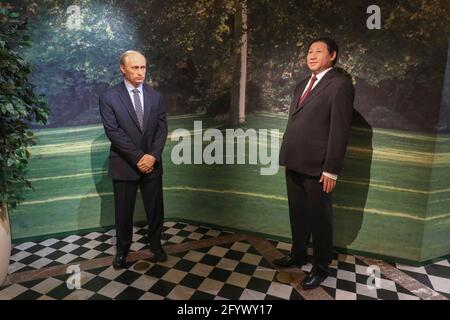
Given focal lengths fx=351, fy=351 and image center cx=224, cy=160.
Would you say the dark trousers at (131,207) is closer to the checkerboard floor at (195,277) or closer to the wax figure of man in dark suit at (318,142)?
the checkerboard floor at (195,277)

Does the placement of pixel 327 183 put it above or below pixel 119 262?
above

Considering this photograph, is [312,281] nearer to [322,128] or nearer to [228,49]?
[322,128]

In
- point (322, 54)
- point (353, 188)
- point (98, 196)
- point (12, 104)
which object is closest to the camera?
point (12, 104)

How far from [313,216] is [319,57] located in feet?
4.12

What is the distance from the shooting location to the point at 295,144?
110 inches

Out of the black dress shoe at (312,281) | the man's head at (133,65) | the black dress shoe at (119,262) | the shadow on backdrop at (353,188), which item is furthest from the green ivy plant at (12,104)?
the shadow on backdrop at (353,188)

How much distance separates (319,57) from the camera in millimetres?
2689

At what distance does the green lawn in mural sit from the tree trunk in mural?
180 mm

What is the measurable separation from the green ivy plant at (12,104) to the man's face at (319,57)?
7.08 feet

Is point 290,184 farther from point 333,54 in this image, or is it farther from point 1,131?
point 1,131

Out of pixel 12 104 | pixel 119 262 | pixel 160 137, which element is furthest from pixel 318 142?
pixel 12 104

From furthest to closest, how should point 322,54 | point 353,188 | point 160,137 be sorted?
point 353,188, point 160,137, point 322,54

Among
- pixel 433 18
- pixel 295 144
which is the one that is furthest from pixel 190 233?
pixel 433 18

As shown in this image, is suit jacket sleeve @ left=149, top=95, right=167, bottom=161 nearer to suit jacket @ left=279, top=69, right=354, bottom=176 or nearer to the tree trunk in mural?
the tree trunk in mural
